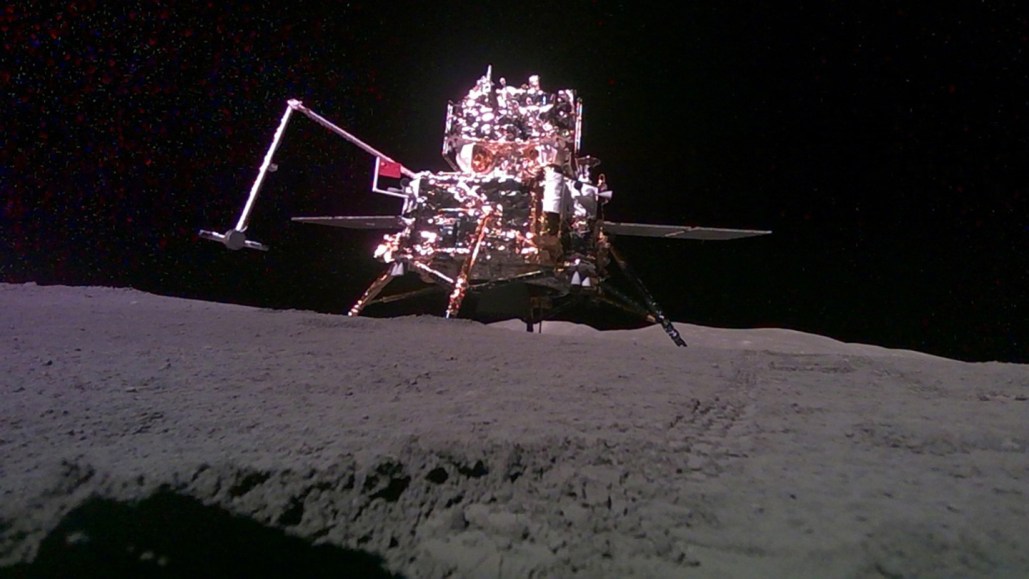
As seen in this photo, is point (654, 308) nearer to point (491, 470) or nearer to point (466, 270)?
point (466, 270)

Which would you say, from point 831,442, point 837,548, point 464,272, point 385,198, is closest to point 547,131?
A: point 464,272

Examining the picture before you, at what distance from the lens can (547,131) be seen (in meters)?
4.14

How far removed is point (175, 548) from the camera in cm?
82

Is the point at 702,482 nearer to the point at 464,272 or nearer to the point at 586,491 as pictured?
the point at 586,491

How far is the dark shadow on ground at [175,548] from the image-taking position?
79 centimetres

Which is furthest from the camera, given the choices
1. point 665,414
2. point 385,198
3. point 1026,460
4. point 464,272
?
point 385,198

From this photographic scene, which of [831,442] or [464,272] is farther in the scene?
[464,272]

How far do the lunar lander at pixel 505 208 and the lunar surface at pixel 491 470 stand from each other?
2016mm

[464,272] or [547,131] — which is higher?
[547,131]

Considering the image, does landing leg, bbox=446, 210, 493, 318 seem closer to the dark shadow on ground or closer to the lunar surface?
the lunar surface

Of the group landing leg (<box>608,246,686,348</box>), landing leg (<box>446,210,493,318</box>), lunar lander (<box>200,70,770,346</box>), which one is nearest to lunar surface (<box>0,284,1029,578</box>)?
landing leg (<box>446,210,493,318</box>)

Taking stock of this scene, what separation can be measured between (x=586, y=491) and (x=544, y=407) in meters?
0.36

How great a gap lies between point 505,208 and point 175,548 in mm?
3142

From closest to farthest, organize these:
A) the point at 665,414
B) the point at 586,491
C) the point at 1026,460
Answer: the point at 586,491 < the point at 1026,460 < the point at 665,414
